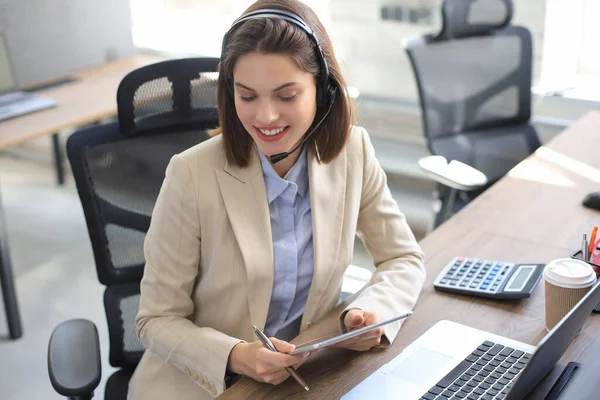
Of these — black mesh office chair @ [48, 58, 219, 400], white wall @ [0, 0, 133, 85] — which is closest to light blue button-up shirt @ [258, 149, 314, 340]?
black mesh office chair @ [48, 58, 219, 400]

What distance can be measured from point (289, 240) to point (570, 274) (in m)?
0.49

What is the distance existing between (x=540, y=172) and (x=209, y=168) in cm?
109

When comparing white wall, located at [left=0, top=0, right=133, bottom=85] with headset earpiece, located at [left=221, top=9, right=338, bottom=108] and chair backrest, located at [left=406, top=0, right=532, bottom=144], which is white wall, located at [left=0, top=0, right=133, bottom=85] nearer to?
chair backrest, located at [left=406, top=0, right=532, bottom=144]

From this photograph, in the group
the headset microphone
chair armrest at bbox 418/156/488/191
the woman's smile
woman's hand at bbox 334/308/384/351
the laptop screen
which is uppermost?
the woman's smile

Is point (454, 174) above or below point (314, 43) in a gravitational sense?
below

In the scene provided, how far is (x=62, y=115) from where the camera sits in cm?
276

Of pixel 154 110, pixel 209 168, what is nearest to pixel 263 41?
pixel 209 168

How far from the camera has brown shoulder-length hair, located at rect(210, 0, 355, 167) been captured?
1.21 m

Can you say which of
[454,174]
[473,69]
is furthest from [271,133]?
[473,69]

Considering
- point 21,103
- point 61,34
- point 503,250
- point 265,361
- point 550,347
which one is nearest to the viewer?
point 550,347

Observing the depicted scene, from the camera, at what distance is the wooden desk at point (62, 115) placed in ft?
8.35

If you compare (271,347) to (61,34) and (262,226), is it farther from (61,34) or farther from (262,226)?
(61,34)

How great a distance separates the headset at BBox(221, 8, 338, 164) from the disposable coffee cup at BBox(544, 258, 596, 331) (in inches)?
19.1

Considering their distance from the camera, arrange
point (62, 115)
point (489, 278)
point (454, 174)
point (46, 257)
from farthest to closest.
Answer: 1. point (46, 257)
2. point (62, 115)
3. point (454, 174)
4. point (489, 278)
